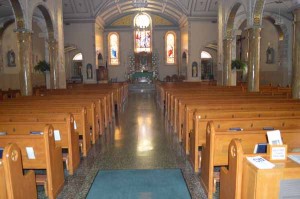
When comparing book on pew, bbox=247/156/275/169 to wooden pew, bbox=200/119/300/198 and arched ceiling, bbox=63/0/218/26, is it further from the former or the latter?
arched ceiling, bbox=63/0/218/26

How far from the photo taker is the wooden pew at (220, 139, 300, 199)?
7.50 feet

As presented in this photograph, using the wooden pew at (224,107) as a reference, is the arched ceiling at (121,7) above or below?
above

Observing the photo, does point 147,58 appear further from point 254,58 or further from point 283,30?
point 254,58

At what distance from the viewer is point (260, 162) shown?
243 centimetres

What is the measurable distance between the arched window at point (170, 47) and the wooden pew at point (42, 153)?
2566 centimetres

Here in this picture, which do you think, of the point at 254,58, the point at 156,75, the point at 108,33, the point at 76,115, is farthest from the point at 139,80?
the point at 76,115

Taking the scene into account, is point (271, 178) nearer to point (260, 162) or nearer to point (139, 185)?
point (260, 162)

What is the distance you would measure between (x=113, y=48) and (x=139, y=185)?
1010 inches

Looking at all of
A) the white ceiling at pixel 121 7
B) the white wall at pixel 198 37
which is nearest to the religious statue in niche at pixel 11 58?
the white ceiling at pixel 121 7

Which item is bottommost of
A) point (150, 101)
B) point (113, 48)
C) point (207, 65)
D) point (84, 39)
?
point (150, 101)

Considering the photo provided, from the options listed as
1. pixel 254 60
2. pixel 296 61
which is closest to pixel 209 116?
pixel 296 61

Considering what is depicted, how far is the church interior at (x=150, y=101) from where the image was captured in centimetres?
370

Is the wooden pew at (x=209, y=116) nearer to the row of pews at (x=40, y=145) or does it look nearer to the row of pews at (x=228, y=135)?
the row of pews at (x=228, y=135)

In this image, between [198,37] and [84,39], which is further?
[198,37]
